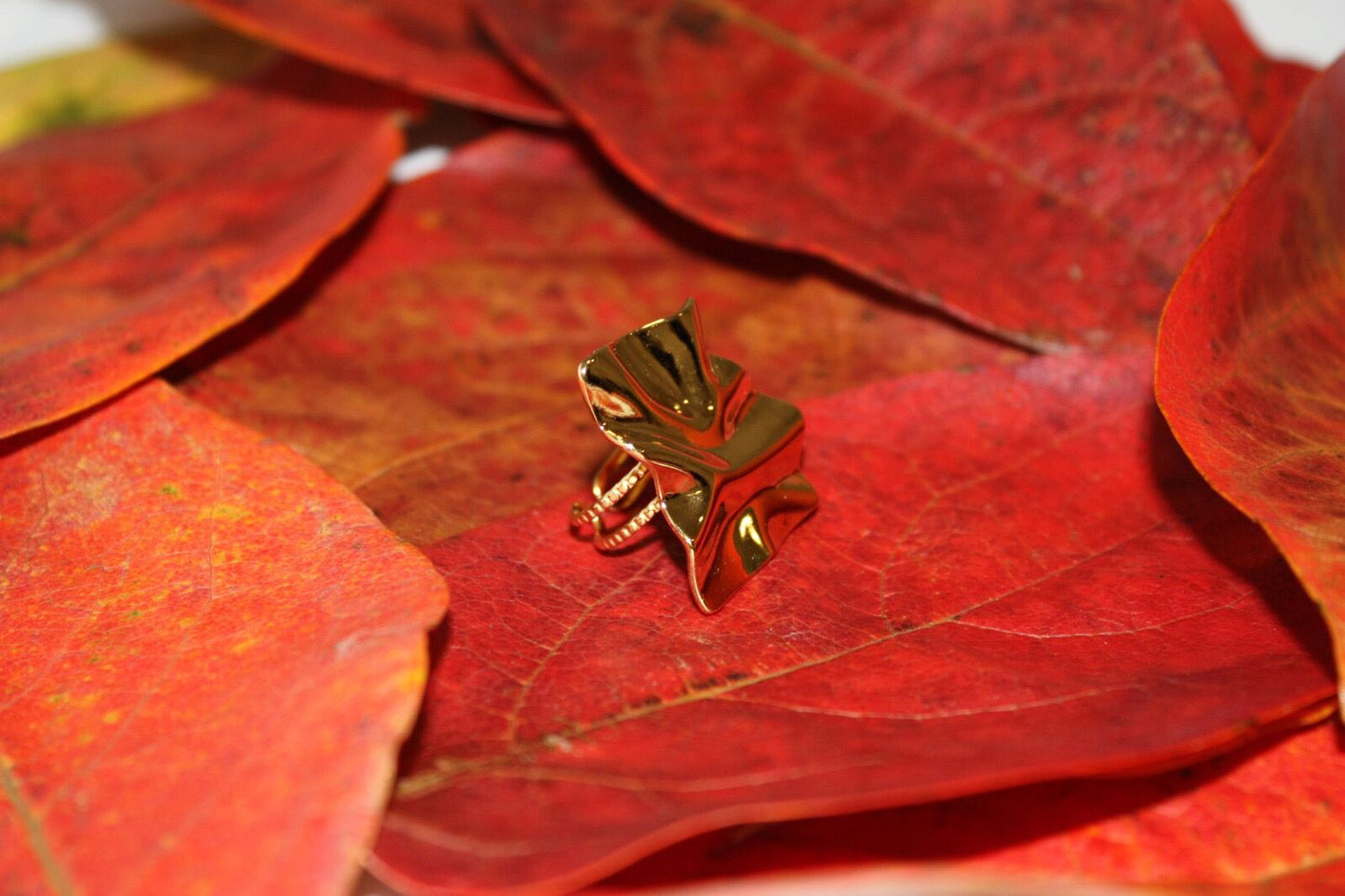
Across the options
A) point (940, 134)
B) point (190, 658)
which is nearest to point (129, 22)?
point (940, 134)

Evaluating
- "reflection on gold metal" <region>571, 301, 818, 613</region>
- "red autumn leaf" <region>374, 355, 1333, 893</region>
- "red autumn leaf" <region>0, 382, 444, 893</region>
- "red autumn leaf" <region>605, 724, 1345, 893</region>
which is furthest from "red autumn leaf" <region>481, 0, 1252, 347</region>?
"red autumn leaf" <region>0, 382, 444, 893</region>

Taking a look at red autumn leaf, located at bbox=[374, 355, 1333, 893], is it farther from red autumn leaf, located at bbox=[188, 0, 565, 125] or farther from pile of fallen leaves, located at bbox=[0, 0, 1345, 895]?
red autumn leaf, located at bbox=[188, 0, 565, 125]

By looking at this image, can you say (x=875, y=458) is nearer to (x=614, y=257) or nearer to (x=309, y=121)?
(x=614, y=257)

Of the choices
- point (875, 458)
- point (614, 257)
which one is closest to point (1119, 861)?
point (875, 458)

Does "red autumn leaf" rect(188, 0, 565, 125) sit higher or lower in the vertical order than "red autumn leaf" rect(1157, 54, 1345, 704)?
lower

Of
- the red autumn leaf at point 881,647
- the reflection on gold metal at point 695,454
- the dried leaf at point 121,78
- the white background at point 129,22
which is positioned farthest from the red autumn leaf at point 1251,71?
the dried leaf at point 121,78

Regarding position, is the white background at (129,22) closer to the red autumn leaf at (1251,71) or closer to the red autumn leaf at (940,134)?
the red autumn leaf at (1251,71)

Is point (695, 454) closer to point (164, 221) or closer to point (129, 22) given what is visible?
point (164, 221)
